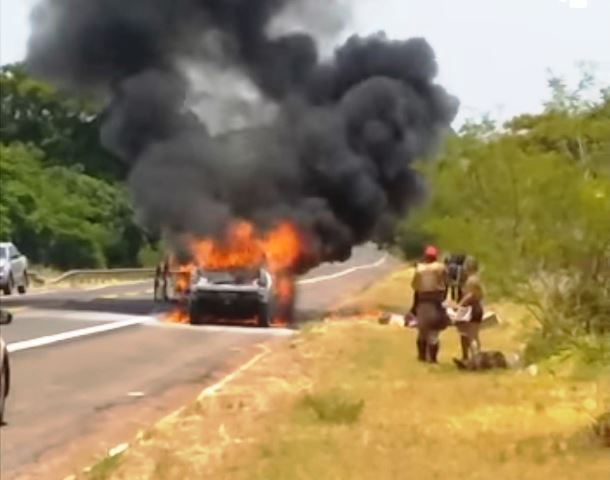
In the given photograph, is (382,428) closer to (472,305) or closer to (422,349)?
(472,305)

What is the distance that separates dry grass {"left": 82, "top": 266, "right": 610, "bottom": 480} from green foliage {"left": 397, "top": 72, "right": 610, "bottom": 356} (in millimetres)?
963

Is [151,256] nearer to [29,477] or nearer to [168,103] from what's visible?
[168,103]

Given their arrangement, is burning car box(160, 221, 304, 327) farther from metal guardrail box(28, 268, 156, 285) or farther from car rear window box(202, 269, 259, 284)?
metal guardrail box(28, 268, 156, 285)

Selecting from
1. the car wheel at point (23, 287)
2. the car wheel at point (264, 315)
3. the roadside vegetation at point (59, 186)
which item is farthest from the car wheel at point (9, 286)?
the roadside vegetation at point (59, 186)

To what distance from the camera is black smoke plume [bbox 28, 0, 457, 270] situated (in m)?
43.3

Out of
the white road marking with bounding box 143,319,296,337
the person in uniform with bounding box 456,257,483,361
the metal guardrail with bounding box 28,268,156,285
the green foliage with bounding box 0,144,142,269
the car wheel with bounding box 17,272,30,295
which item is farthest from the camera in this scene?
the green foliage with bounding box 0,144,142,269

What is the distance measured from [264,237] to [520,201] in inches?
Result: 822

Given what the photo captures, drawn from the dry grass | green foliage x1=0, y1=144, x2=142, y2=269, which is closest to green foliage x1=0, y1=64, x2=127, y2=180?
green foliage x1=0, y1=144, x2=142, y2=269

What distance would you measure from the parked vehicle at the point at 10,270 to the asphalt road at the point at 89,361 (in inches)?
97.4

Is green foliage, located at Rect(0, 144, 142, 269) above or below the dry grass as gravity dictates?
above

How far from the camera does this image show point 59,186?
7169cm

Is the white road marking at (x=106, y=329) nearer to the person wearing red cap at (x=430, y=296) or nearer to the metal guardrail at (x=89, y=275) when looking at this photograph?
the person wearing red cap at (x=430, y=296)

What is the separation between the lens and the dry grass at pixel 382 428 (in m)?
12.1

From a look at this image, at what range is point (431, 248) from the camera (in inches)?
875
